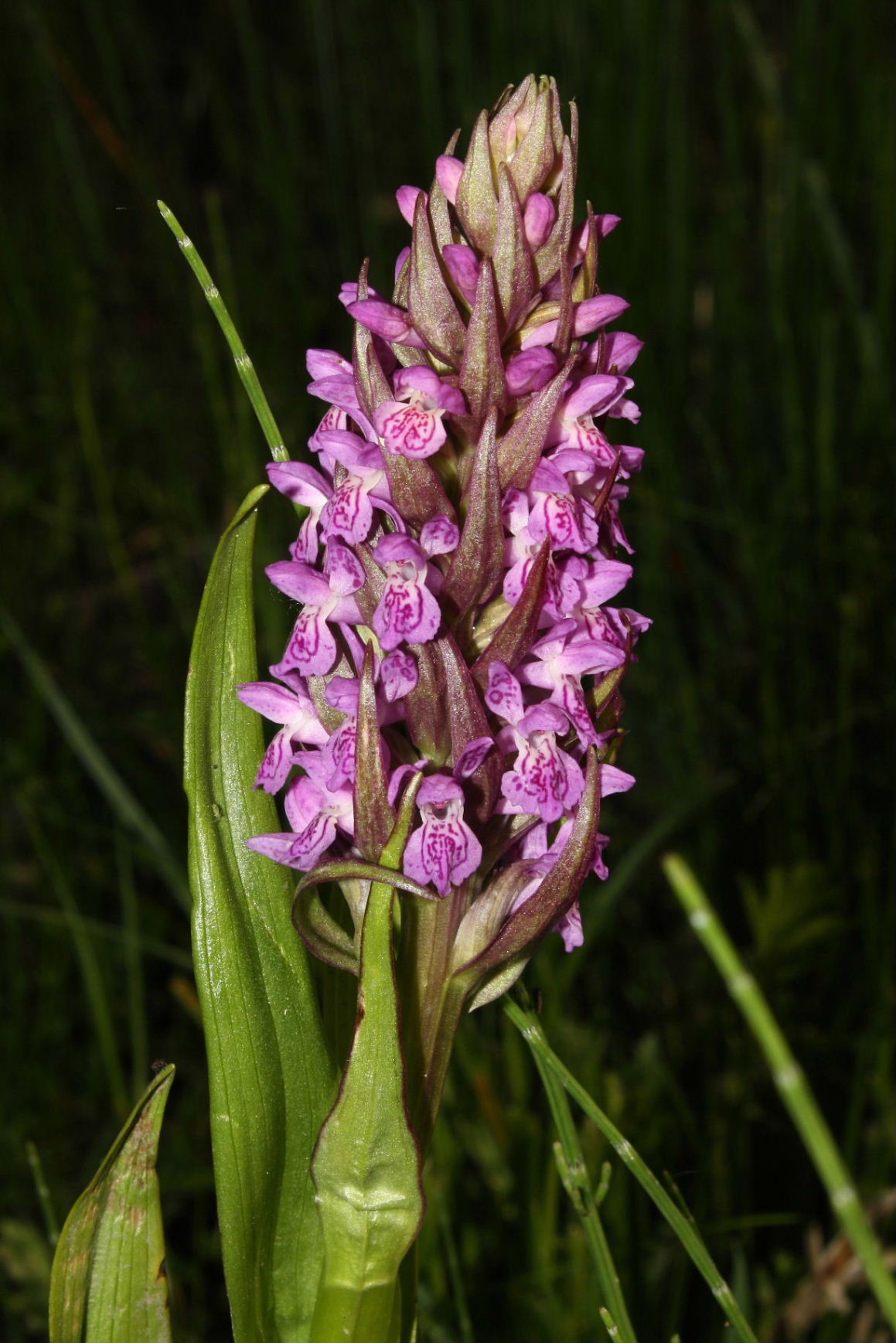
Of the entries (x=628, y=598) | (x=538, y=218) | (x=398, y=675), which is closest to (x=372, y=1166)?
(x=398, y=675)

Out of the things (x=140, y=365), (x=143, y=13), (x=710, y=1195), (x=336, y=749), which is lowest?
(x=710, y=1195)

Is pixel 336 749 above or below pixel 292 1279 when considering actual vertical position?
above

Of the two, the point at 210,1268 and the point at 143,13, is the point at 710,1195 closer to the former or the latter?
the point at 210,1268

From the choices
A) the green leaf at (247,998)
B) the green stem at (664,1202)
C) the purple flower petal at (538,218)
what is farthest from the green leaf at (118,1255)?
the purple flower petal at (538,218)

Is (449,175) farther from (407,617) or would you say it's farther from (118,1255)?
(118,1255)

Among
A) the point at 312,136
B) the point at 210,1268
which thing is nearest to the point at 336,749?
the point at 210,1268

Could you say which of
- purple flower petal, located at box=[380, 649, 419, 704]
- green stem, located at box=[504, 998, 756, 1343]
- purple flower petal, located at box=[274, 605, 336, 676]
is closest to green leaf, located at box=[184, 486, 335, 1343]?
purple flower petal, located at box=[274, 605, 336, 676]

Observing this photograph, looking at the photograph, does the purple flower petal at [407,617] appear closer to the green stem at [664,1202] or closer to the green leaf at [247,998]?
the green leaf at [247,998]
